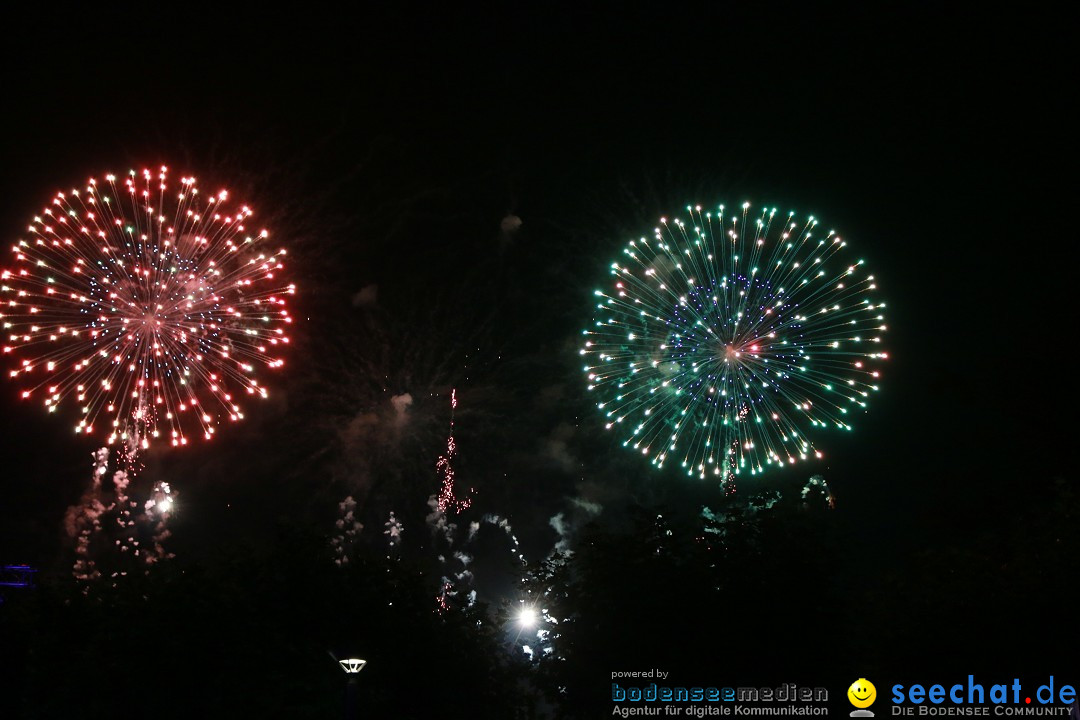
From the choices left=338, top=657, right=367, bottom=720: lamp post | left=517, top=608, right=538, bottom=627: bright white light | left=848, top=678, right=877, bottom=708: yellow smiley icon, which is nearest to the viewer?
left=338, top=657, right=367, bottom=720: lamp post

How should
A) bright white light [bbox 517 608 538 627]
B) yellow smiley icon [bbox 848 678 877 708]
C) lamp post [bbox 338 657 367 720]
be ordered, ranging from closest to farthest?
lamp post [bbox 338 657 367 720], yellow smiley icon [bbox 848 678 877 708], bright white light [bbox 517 608 538 627]

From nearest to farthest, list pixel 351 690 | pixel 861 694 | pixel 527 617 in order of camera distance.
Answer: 1. pixel 351 690
2. pixel 861 694
3. pixel 527 617

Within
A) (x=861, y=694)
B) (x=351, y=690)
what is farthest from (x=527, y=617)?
(x=861, y=694)

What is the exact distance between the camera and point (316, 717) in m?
21.5

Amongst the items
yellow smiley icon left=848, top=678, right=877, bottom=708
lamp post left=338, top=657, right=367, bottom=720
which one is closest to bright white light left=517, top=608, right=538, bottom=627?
lamp post left=338, top=657, right=367, bottom=720

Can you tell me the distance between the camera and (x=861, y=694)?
20969mm

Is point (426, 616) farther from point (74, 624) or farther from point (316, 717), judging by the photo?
point (74, 624)

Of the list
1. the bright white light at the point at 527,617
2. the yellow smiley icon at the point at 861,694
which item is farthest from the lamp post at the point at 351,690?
the yellow smiley icon at the point at 861,694

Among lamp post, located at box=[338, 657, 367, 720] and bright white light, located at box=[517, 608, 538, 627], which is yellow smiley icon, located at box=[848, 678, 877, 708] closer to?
bright white light, located at box=[517, 608, 538, 627]

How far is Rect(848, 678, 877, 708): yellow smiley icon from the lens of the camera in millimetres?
20938

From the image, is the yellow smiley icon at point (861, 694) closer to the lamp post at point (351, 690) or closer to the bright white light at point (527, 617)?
the bright white light at point (527, 617)

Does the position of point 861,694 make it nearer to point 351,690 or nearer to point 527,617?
point 527,617

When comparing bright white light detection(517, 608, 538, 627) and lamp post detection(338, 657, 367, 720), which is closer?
lamp post detection(338, 657, 367, 720)

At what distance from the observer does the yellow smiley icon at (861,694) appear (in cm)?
2094
